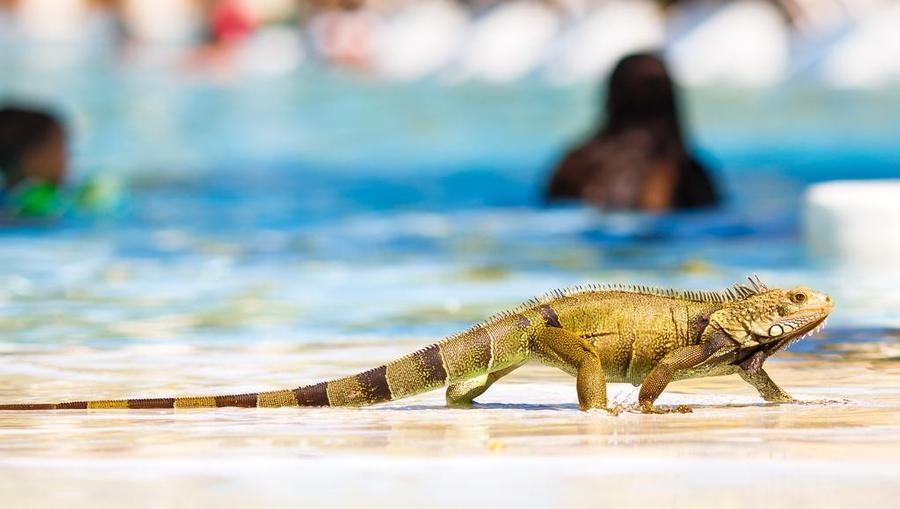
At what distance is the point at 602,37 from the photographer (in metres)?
72.2

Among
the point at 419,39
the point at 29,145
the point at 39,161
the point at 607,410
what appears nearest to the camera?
the point at 607,410

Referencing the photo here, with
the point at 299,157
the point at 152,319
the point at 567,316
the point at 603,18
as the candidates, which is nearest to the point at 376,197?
the point at 299,157

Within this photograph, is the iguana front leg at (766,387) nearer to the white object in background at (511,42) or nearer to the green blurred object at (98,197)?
the green blurred object at (98,197)

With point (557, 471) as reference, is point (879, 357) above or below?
above

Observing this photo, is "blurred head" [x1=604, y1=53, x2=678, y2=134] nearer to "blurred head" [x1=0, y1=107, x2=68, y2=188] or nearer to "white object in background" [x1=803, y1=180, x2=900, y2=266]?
"white object in background" [x1=803, y1=180, x2=900, y2=266]

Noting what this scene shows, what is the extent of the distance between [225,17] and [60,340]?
7772 centimetres

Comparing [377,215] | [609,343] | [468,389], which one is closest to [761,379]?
[609,343]

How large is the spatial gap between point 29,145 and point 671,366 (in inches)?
1011

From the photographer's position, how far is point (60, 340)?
13.2 m

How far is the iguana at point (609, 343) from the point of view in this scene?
8.78 metres

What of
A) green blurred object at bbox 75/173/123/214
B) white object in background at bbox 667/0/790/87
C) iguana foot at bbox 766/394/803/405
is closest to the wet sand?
iguana foot at bbox 766/394/803/405

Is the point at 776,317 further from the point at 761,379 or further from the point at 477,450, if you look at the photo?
the point at 477,450

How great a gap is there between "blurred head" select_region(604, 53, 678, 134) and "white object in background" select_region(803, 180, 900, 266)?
7656 mm

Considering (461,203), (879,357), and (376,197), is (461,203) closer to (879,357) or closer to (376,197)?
(376,197)
